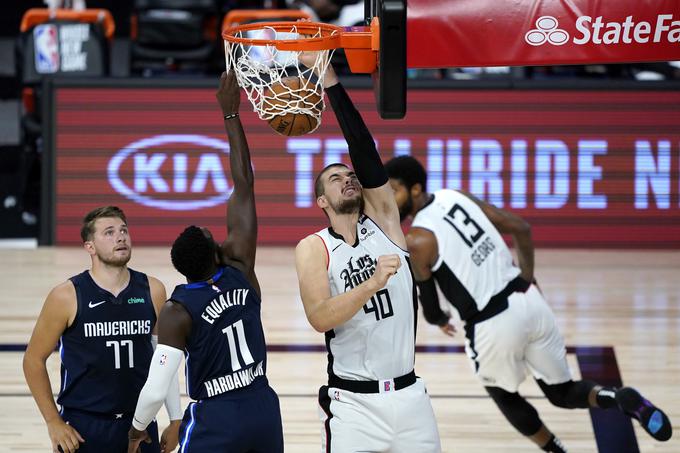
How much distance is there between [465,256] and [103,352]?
226cm

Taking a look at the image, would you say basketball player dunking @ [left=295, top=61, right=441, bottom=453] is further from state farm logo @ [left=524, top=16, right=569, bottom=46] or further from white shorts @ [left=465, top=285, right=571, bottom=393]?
white shorts @ [left=465, top=285, right=571, bottom=393]

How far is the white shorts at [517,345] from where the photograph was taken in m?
6.28

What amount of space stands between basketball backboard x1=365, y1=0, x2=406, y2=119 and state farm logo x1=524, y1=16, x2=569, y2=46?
1.94 feet

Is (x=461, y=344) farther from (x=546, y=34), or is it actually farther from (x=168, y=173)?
(x=546, y=34)

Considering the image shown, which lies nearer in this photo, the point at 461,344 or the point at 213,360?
the point at 213,360

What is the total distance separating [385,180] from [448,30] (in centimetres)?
81

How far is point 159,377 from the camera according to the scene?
4535 mm

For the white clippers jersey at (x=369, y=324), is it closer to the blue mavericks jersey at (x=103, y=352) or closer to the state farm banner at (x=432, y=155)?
the blue mavericks jersey at (x=103, y=352)

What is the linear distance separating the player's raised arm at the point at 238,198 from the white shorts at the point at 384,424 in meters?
0.73

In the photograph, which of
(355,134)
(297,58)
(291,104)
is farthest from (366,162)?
(297,58)

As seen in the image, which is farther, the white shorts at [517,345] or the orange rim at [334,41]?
the white shorts at [517,345]

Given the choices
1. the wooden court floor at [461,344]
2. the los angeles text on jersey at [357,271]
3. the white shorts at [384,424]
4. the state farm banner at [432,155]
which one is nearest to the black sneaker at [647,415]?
the wooden court floor at [461,344]

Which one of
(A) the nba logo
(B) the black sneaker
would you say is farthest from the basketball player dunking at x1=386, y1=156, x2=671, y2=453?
(A) the nba logo

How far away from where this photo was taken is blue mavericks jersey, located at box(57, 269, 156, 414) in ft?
16.0
